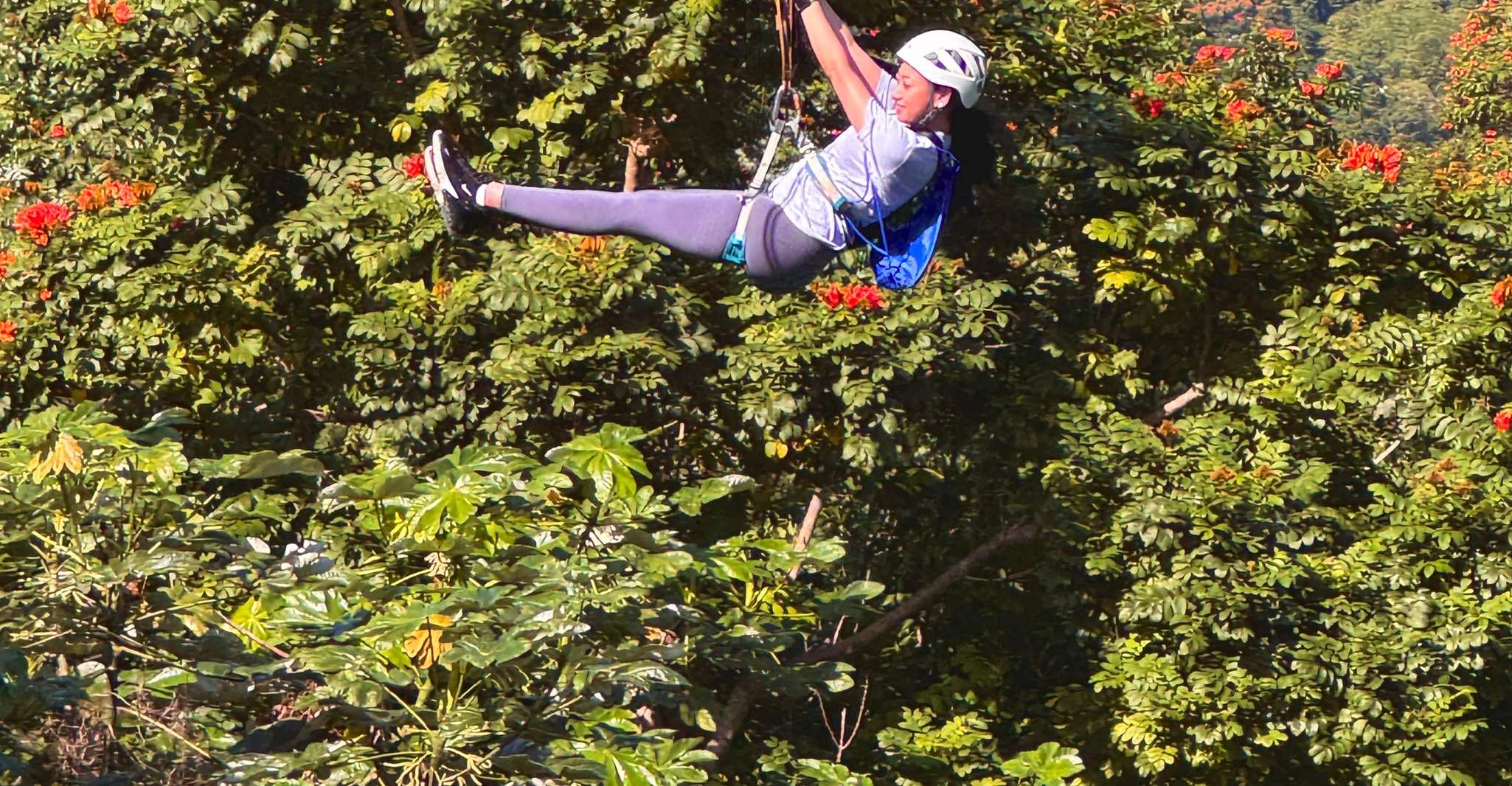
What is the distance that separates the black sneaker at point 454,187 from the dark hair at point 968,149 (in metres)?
1.27

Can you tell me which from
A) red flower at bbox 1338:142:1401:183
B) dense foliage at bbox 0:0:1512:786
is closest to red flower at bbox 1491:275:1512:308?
dense foliage at bbox 0:0:1512:786

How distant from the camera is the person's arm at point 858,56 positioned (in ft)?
14.2

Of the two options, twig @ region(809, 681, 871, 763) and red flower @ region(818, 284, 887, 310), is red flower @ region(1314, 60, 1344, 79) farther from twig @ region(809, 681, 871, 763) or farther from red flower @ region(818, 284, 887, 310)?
twig @ region(809, 681, 871, 763)

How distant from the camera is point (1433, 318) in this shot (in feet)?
27.4

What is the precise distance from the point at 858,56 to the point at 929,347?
351cm

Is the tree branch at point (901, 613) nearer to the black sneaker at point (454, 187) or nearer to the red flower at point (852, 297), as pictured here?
the red flower at point (852, 297)

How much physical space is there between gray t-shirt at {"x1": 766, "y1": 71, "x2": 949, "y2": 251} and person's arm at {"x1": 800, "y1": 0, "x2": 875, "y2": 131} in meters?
0.02

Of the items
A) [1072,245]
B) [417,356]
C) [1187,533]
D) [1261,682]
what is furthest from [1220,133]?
[417,356]

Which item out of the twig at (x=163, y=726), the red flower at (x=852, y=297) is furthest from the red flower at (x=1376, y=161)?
the twig at (x=163, y=726)

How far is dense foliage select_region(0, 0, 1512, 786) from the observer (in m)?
7.58

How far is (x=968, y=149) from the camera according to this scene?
4555 millimetres

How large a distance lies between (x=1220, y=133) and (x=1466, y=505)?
1.95 m

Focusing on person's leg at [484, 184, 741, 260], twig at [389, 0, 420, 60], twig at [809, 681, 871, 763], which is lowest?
twig at [809, 681, 871, 763]

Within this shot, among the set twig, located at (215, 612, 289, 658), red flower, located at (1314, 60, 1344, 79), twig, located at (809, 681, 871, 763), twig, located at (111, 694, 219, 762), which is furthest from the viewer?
red flower, located at (1314, 60, 1344, 79)
